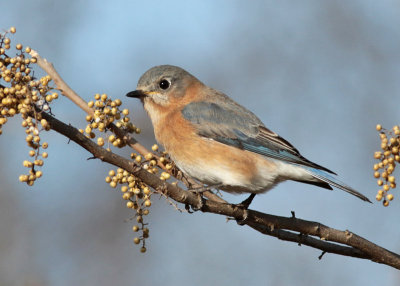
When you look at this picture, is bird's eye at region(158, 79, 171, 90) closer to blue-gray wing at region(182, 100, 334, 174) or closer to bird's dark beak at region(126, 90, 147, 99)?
bird's dark beak at region(126, 90, 147, 99)

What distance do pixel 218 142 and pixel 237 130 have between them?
22 cm

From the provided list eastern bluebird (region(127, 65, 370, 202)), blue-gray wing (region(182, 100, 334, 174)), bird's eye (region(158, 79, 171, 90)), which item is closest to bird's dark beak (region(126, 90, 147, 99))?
eastern bluebird (region(127, 65, 370, 202))

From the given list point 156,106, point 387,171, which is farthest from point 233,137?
point 387,171

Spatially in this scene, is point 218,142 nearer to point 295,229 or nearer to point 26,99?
point 295,229

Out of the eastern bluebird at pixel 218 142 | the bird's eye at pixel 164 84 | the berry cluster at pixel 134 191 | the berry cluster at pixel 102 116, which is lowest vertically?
the berry cluster at pixel 134 191

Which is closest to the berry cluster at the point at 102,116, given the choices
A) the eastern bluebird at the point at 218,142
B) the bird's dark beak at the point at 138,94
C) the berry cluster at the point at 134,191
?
the berry cluster at the point at 134,191

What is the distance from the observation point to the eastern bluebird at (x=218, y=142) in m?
3.91

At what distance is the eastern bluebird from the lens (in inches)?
154

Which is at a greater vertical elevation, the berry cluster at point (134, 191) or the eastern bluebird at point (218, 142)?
the eastern bluebird at point (218, 142)

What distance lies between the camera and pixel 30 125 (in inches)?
85.0

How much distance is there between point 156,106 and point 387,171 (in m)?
2.20

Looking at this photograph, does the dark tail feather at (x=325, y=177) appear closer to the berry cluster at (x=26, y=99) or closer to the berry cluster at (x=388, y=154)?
the berry cluster at (x=388, y=154)

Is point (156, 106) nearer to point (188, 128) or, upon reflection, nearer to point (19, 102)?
point (188, 128)

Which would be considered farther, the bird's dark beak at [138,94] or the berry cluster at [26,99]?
the bird's dark beak at [138,94]
